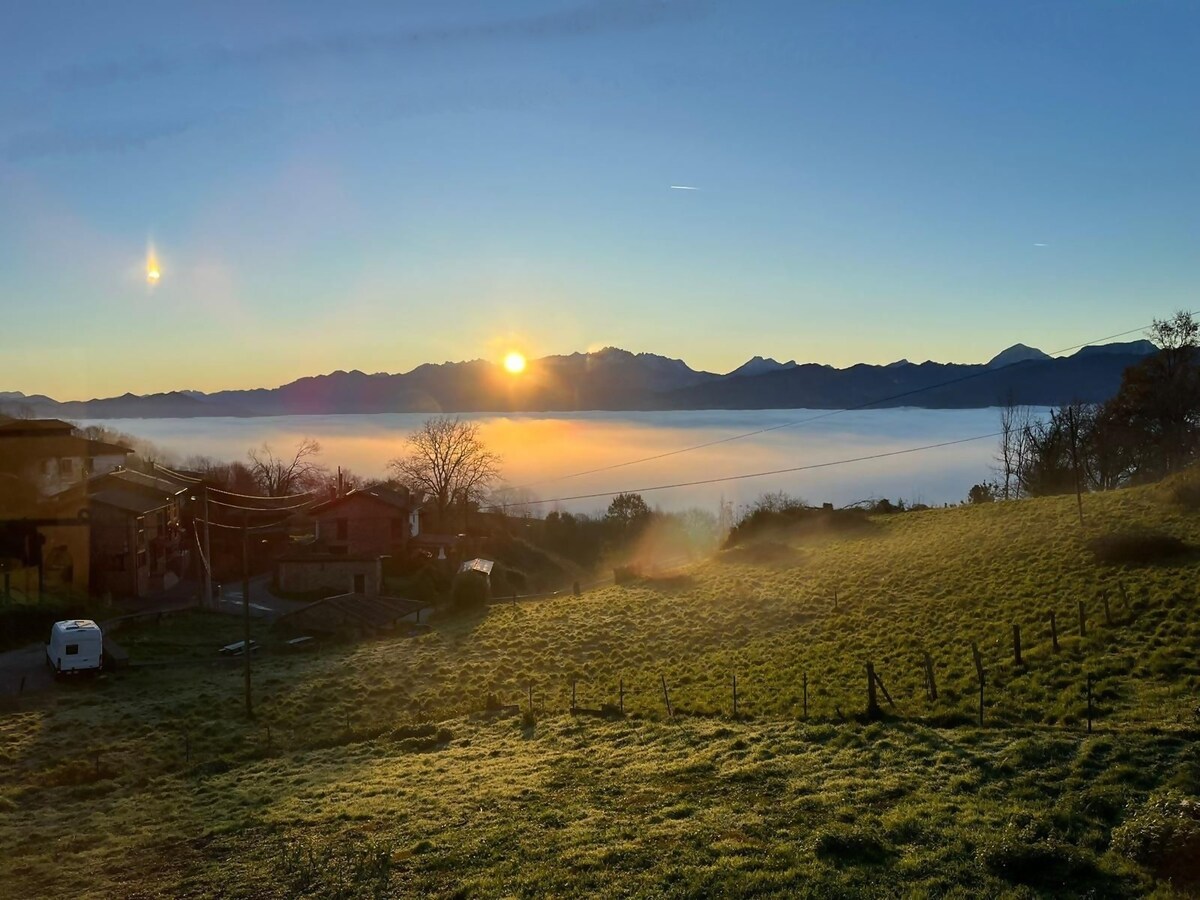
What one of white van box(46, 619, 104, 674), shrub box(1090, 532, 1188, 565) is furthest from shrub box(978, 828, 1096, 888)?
white van box(46, 619, 104, 674)

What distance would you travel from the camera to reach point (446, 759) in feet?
62.7

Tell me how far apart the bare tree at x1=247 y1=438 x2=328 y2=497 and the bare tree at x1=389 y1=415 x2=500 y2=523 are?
16163 millimetres

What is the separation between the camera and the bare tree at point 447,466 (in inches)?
3189

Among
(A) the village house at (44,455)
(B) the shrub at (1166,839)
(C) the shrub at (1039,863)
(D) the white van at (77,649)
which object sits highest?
(A) the village house at (44,455)

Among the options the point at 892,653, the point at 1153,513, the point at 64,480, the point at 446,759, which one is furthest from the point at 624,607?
the point at 64,480

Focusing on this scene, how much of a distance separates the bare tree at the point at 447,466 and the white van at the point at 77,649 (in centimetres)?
4805

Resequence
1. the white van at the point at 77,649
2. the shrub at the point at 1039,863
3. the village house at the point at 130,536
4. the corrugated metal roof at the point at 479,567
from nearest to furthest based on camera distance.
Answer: the shrub at the point at 1039,863, the white van at the point at 77,649, the village house at the point at 130,536, the corrugated metal roof at the point at 479,567

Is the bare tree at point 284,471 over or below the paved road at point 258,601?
over

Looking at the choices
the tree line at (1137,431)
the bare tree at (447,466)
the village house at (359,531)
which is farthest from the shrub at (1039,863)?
the bare tree at (447,466)

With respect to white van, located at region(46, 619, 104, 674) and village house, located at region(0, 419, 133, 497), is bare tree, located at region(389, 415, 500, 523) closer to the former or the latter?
village house, located at region(0, 419, 133, 497)

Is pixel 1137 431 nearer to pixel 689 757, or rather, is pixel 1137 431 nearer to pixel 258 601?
pixel 689 757

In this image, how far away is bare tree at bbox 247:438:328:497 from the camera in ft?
293

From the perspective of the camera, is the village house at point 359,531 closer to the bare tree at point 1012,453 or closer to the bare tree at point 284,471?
the bare tree at point 284,471

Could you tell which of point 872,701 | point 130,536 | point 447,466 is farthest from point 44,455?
point 872,701
